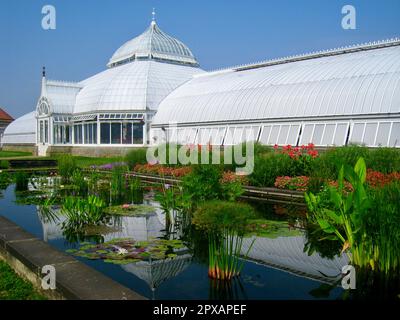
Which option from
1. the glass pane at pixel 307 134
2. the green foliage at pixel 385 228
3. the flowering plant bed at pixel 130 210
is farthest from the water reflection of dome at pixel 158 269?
the glass pane at pixel 307 134

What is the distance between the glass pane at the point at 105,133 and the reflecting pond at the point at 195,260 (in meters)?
26.6

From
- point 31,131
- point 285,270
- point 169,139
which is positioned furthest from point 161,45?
point 285,270

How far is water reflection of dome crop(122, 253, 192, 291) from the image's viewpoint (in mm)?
6039

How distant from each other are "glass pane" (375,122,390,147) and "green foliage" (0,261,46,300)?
16.6 m

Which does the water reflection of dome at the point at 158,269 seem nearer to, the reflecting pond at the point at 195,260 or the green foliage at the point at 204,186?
the reflecting pond at the point at 195,260

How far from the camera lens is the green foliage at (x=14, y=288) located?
516 cm

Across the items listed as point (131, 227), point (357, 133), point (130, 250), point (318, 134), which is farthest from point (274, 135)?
point (130, 250)

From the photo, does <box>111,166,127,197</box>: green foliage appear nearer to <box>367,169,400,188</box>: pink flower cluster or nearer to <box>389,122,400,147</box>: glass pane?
<box>367,169,400,188</box>: pink flower cluster

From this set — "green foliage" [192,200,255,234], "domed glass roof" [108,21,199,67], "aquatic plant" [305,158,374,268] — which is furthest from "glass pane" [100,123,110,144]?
"aquatic plant" [305,158,374,268]

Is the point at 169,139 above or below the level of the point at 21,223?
above

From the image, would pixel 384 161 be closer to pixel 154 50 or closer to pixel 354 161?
pixel 354 161
